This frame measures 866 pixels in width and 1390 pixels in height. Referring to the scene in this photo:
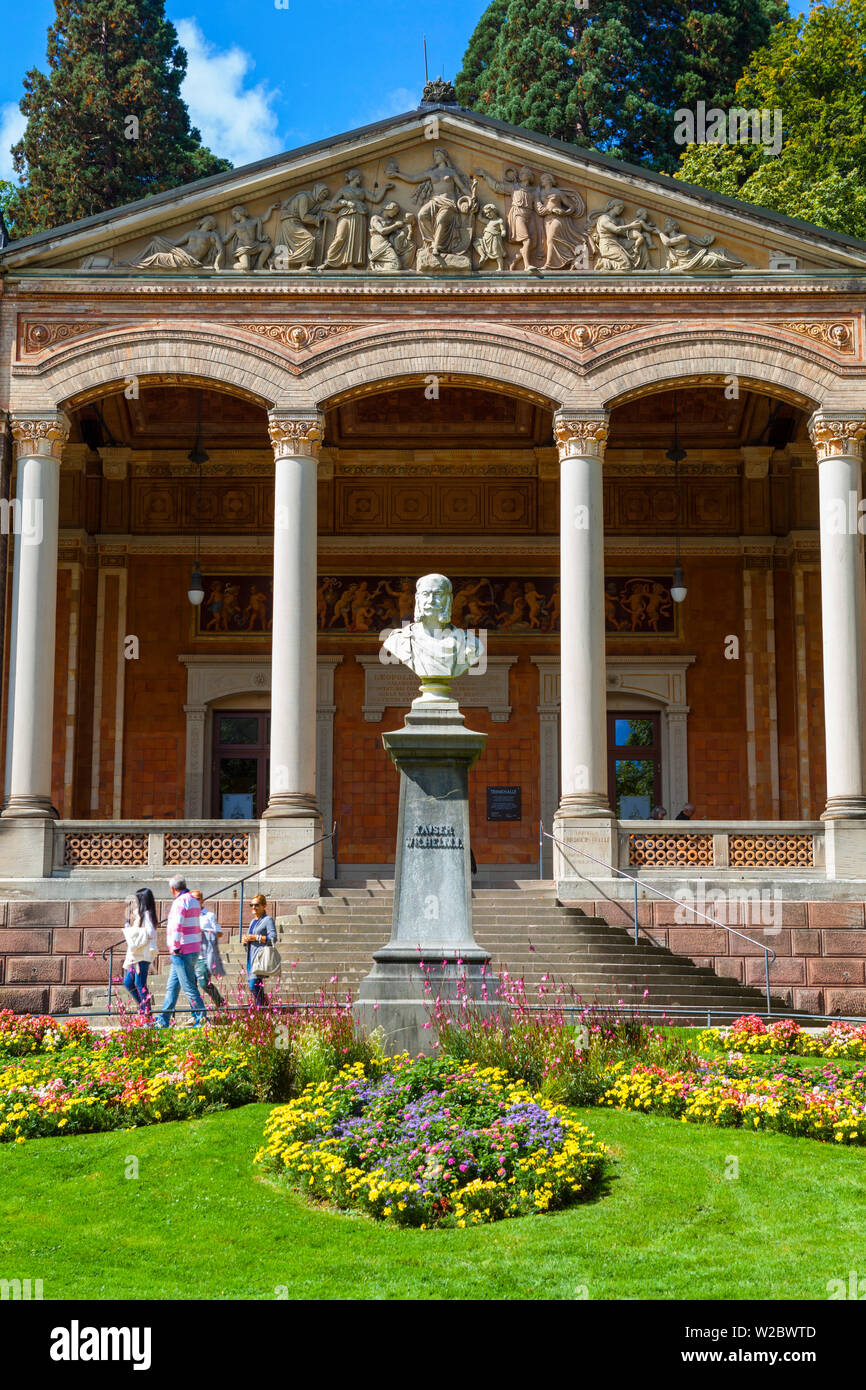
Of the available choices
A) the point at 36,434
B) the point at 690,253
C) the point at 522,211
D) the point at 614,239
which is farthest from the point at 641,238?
the point at 36,434

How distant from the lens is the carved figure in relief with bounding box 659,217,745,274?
25.1 meters

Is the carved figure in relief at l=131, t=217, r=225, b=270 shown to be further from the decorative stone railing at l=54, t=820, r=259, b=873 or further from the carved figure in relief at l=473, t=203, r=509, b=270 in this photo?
the decorative stone railing at l=54, t=820, r=259, b=873

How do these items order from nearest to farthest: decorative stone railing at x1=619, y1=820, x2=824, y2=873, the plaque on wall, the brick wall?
the brick wall, decorative stone railing at x1=619, y1=820, x2=824, y2=873, the plaque on wall

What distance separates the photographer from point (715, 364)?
986 inches

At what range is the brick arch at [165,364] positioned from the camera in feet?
81.3

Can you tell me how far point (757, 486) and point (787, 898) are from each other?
10938 millimetres

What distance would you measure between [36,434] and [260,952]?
10.5 metres

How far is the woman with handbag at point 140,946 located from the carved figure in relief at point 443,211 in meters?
11.3

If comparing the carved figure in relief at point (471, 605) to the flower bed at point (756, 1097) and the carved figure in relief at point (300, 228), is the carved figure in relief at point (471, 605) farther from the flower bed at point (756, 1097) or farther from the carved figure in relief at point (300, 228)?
the flower bed at point (756, 1097)

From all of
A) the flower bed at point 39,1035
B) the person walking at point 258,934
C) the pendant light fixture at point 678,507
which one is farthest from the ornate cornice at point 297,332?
the flower bed at point 39,1035

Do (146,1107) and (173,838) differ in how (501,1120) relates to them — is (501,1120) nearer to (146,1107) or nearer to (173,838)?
(146,1107)

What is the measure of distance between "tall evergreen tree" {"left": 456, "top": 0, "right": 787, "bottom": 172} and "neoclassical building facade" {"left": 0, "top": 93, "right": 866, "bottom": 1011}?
19774mm

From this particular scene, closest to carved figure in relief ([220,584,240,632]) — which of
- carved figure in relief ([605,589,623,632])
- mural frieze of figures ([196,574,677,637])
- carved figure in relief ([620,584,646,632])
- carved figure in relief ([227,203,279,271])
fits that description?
mural frieze of figures ([196,574,677,637])
